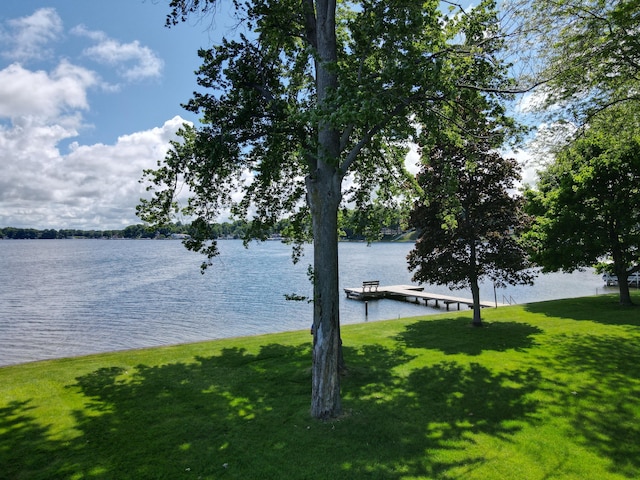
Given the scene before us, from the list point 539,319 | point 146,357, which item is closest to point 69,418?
point 146,357

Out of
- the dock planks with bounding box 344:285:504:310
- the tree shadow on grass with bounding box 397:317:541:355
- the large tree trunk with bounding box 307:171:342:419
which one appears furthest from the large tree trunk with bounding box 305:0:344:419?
the dock planks with bounding box 344:285:504:310

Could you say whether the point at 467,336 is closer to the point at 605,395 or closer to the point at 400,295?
the point at 605,395

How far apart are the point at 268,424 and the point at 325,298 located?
2728 mm

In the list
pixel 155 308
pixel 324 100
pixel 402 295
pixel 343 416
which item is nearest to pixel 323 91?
pixel 324 100

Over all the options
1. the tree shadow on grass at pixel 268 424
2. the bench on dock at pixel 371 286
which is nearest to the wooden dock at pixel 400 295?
the bench on dock at pixel 371 286

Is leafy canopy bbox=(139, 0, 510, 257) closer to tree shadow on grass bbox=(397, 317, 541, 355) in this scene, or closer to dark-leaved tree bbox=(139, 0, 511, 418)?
dark-leaved tree bbox=(139, 0, 511, 418)

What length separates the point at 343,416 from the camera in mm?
8289

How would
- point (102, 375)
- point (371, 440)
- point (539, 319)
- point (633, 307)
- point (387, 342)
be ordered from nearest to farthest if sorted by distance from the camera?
point (371, 440), point (102, 375), point (387, 342), point (539, 319), point (633, 307)

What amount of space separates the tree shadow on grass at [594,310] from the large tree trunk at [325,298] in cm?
1522

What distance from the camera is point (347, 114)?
680 cm

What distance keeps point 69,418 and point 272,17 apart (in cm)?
1027

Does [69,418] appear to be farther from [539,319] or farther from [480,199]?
[539,319]

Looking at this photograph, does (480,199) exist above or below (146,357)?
above

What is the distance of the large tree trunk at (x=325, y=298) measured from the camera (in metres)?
8.22
